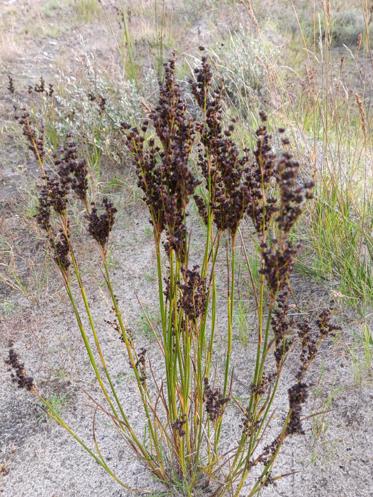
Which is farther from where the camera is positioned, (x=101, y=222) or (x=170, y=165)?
(x=101, y=222)

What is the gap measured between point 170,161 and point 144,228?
7.56 feet

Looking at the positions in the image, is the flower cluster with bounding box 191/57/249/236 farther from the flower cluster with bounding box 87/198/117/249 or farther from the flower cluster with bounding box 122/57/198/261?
the flower cluster with bounding box 87/198/117/249

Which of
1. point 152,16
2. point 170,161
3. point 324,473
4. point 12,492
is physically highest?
point 152,16

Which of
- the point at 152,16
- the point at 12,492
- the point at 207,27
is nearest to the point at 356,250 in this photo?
the point at 12,492

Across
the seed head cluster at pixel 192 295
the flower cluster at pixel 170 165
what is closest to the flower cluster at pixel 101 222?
the flower cluster at pixel 170 165

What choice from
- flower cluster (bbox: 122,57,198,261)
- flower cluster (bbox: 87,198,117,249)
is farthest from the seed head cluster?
flower cluster (bbox: 87,198,117,249)

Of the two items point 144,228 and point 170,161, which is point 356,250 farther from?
point 170,161

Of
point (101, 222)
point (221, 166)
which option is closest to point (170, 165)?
point (221, 166)

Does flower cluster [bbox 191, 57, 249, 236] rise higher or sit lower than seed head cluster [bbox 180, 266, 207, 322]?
higher

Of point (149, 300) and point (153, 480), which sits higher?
point (149, 300)

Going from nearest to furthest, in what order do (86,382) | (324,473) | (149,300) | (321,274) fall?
(324,473)
(86,382)
(321,274)
(149,300)

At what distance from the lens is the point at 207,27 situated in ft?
23.9

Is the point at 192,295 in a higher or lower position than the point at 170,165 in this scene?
lower

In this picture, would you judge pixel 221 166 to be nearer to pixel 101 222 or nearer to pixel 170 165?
pixel 170 165
